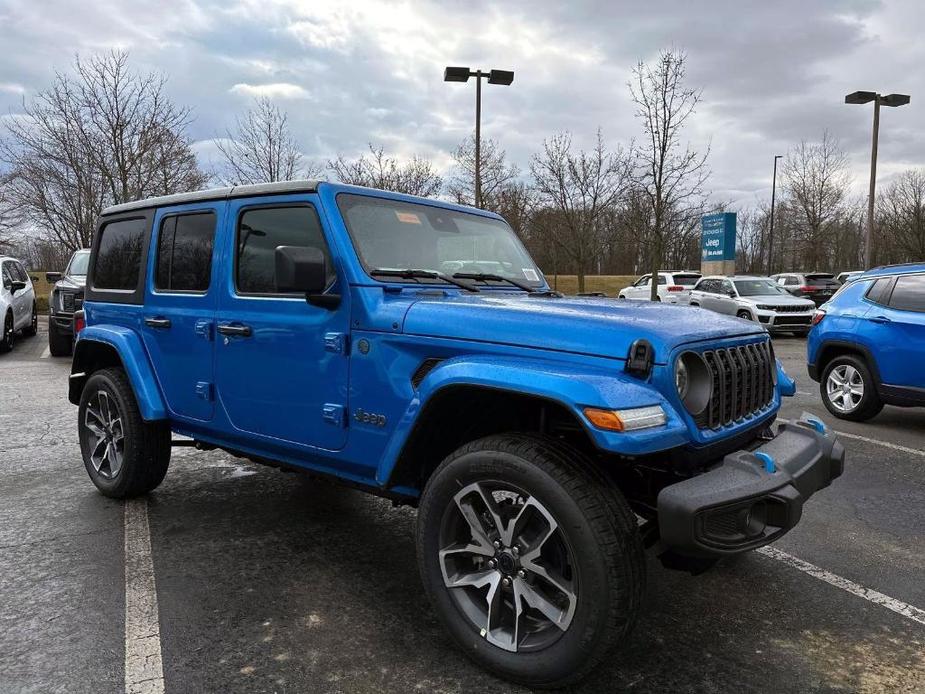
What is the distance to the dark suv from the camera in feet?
38.2

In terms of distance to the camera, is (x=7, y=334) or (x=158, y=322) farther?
(x=7, y=334)

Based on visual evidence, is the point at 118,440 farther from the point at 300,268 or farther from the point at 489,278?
the point at 489,278

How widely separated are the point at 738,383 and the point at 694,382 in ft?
1.24

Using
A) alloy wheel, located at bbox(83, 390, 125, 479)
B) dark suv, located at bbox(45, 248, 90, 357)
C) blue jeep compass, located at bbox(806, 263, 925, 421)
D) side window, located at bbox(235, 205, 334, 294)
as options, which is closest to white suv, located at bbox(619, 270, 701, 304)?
blue jeep compass, located at bbox(806, 263, 925, 421)

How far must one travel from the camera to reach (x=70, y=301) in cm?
1166

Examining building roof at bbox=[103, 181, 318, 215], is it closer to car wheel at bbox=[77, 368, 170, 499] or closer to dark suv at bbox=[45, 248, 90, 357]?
car wheel at bbox=[77, 368, 170, 499]

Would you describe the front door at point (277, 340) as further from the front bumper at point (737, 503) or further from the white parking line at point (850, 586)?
the white parking line at point (850, 586)

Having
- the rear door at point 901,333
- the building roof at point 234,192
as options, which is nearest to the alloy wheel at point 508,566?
the building roof at point 234,192

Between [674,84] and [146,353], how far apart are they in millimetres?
16409

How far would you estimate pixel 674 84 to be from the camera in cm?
1706

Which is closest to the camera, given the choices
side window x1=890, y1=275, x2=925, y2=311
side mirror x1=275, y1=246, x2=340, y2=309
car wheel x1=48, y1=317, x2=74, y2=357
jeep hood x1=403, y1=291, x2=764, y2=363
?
jeep hood x1=403, y1=291, x2=764, y2=363

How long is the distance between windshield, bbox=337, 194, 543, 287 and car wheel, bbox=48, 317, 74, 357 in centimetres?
1083

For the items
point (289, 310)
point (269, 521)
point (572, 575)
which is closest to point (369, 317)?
point (289, 310)

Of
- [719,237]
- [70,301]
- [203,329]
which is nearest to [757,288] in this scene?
[719,237]
